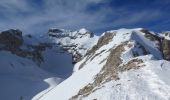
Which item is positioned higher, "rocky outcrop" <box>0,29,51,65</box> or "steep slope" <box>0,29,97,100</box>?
"rocky outcrop" <box>0,29,51,65</box>

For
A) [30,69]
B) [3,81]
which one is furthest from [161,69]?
[30,69]

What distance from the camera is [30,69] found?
154 metres

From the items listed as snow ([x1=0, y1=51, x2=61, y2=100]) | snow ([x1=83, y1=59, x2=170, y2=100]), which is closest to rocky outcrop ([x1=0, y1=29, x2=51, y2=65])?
snow ([x1=0, y1=51, x2=61, y2=100])

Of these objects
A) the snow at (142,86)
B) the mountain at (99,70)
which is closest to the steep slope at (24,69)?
the mountain at (99,70)

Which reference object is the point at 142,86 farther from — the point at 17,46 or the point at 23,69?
the point at 17,46

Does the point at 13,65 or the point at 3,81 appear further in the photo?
the point at 13,65

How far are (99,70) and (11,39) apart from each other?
120670 millimetres

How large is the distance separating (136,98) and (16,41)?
165 metres

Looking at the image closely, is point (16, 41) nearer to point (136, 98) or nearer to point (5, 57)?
point (5, 57)

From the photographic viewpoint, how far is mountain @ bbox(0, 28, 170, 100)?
29.3m

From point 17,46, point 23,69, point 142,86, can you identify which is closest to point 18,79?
point 23,69

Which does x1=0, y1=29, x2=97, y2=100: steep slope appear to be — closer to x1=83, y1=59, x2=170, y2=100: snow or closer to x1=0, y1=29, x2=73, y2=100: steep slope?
x1=0, y1=29, x2=73, y2=100: steep slope

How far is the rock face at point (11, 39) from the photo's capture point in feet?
572

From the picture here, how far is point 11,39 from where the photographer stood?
182250 mm
